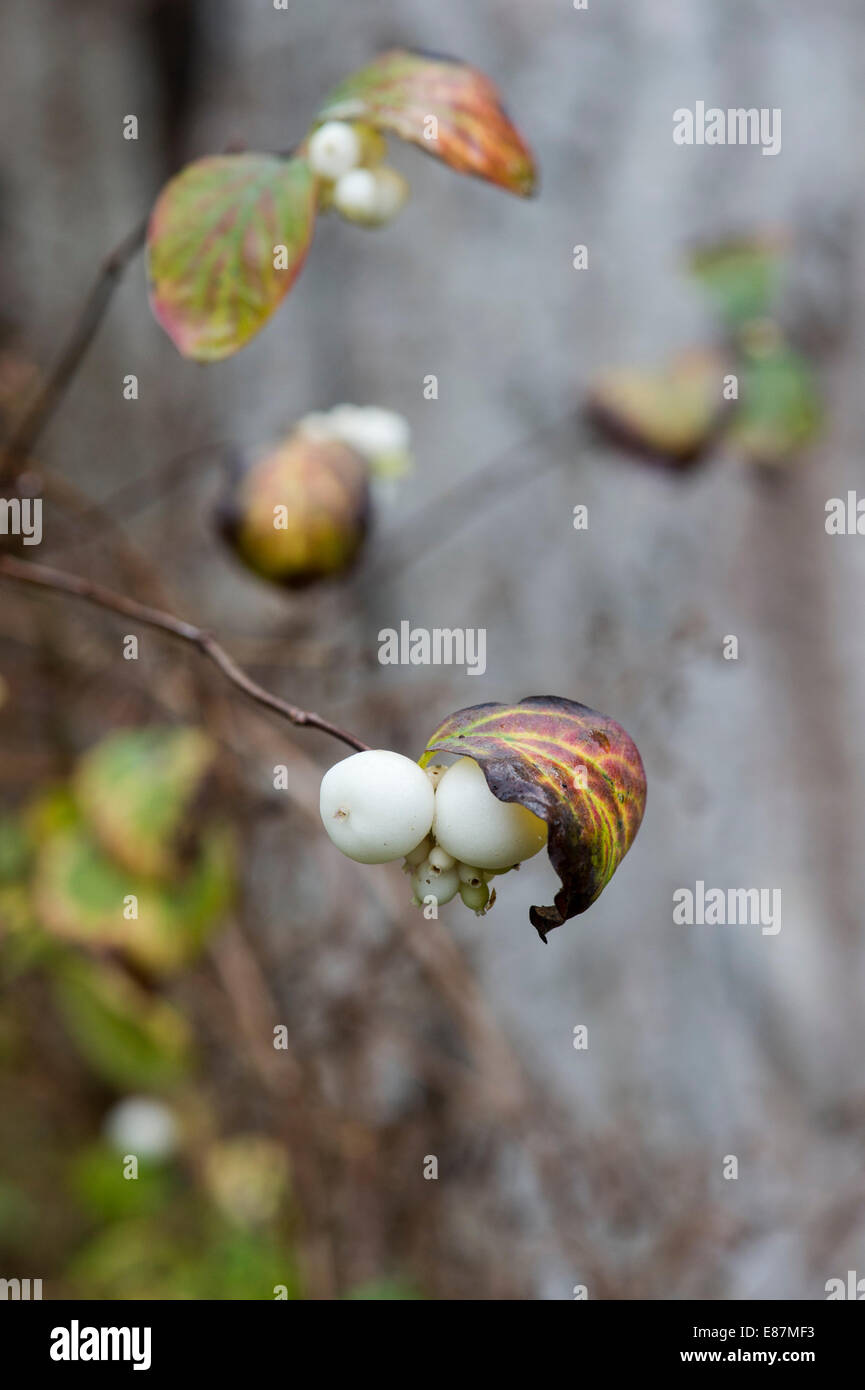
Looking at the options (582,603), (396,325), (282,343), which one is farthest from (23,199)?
(582,603)

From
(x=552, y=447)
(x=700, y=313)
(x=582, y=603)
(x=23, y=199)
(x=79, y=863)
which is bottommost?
(x=79, y=863)

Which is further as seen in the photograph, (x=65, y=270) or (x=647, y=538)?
(x=65, y=270)

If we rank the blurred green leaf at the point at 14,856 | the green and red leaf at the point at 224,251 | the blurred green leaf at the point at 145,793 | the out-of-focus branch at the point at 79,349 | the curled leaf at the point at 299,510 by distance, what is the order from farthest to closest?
the blurred green leaf at the point at 14,856 < the blurred green leaf at the point at 145,793 < the curled leaf at the point at 299,510 < the out-of-focus branch at the point at 79,349 < the green and red leaf at the point at 224,251

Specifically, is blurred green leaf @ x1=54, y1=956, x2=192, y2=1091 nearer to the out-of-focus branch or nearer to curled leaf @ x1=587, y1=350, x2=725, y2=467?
the out-of-focus branch

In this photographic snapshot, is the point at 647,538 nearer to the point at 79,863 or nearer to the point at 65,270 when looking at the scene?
the point at 79,863

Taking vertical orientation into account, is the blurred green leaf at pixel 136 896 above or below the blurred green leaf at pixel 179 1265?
above

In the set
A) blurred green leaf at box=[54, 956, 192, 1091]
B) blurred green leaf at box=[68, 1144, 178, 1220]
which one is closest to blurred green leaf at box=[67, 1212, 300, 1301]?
blurred green leaf at box=[68, 1144, 178, 1220]

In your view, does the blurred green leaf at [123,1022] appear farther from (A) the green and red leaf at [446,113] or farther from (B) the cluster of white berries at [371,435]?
(A) the green and red leaf at [446,113]

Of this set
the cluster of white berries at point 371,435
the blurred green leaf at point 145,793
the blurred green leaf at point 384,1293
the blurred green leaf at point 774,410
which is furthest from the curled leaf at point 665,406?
the blurred green leaf at point 384,1293
